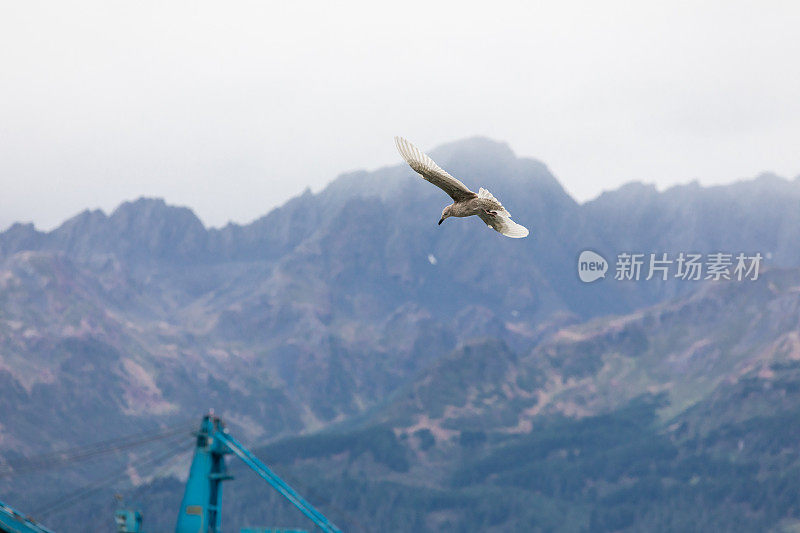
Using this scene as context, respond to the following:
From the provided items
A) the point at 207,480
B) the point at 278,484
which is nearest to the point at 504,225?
the point at 207,480

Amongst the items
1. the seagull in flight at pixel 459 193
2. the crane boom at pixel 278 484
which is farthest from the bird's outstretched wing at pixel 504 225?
the crane boom at pixel 278 484

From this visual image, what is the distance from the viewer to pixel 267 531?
373 feet

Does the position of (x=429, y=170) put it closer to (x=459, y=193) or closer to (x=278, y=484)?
(x=459, y=193)

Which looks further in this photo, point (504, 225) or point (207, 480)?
point (207, 480)

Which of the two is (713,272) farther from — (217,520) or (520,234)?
(520,234)

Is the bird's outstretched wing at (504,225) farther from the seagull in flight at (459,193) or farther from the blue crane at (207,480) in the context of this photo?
the blue crane at (207,480)

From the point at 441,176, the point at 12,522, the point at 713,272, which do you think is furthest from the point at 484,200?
the point at 713,272

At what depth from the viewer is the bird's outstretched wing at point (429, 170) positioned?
26891 millimetres

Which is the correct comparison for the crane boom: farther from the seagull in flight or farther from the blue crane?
the seagull in flight

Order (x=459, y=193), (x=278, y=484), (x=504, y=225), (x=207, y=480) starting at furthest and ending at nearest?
(x=278, y=484), (x=207, y=480), (x=459, y=193), (x=504, y=225)

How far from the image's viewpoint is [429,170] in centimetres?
2717

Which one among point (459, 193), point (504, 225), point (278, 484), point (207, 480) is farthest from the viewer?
point (278, 484)

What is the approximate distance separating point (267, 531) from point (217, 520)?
8608 mm

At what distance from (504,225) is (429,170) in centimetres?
217
